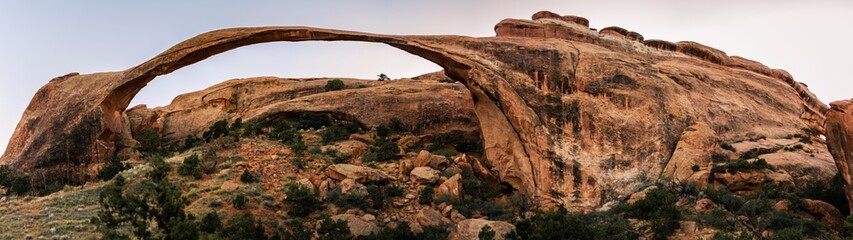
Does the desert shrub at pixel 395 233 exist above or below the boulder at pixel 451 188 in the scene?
below

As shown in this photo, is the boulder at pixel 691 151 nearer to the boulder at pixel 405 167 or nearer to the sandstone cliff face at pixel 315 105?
the boulder at pixel 405 167

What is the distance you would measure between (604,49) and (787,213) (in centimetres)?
1115

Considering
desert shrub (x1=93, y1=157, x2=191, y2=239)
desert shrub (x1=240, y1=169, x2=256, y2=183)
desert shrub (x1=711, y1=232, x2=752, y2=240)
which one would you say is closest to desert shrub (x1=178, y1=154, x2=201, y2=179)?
desert shrub (x1=240, y1=169, x2=256, y2=183)

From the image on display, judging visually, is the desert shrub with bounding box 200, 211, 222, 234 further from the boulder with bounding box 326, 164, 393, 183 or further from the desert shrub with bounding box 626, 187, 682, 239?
the desert shrub with bounding box 626, 187, 682, 239

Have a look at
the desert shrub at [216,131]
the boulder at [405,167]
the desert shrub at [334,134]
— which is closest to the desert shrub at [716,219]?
the boulder at [405,167]

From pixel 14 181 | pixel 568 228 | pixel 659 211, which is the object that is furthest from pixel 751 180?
pixel 14 181

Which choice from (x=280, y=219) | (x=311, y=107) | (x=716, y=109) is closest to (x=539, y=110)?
(x=716, y=109)

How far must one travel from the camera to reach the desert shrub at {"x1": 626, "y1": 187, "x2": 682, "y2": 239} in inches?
1061

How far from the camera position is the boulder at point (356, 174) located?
104 ft

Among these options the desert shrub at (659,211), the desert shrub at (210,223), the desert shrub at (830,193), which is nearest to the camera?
the desert shrub at (210,223)

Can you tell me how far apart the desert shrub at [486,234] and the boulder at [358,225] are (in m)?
3.57

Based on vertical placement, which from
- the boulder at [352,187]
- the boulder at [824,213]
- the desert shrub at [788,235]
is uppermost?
the boulder at [352,187]

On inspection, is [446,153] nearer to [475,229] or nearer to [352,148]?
[352,148]

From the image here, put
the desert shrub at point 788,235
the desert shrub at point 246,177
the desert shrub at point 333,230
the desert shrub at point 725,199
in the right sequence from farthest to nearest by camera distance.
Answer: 1. the desert shrub at point 246,177
2. the desert shrub at point 725,199
3. the desert shrub at point 333,230
4. the desert shrub at point 788,235
